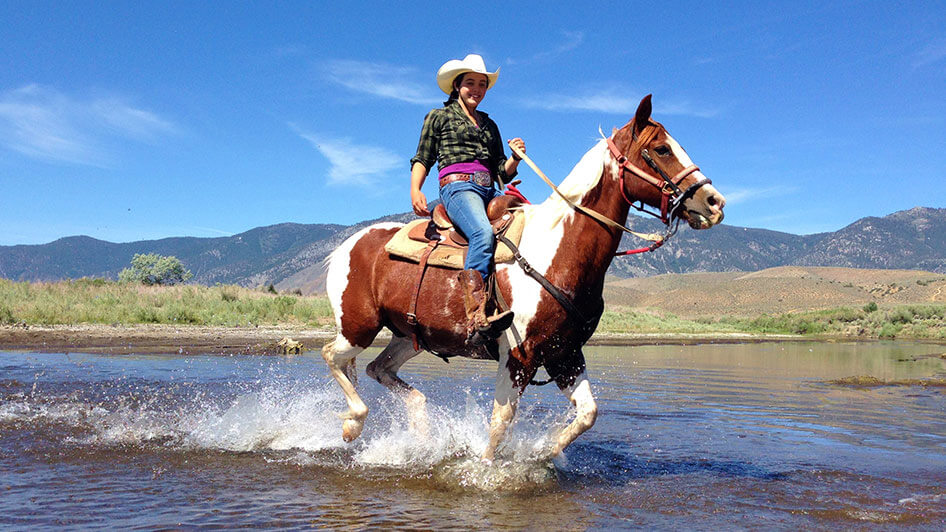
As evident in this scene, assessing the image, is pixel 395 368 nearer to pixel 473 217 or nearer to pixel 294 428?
pixel 294 428

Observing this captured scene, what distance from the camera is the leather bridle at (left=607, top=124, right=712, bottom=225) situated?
528 cm

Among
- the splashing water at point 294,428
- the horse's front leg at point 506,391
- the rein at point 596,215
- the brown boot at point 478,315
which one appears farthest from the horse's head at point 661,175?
the splashing water at point 294,428

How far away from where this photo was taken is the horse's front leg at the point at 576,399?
18.8 feet

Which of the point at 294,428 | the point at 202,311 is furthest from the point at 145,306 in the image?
the point at 294,428

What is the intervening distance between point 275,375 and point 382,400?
12.9ft

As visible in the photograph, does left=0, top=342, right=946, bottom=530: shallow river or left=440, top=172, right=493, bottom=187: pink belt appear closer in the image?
left=0, top=342, right=946, bottom=530: shallow river

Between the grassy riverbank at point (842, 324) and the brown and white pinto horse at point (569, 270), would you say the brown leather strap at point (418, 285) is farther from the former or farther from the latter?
the grassy riverbank at point (842, 324)

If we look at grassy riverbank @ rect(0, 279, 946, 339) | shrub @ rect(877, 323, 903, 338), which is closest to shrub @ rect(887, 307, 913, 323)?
grassy riverbank @ rect(0, 279, 946, 339)

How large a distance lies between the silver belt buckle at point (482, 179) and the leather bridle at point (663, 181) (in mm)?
1277

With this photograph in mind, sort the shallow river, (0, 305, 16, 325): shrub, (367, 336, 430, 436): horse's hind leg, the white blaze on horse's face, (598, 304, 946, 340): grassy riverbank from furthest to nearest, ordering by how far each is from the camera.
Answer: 1. (598, 304, 946, 340): grassy riverbank
2. (0, 305, 16, 325): shrub
3. (367, 336, 430, 436): horse's hind leg
4. the white blaze on horse's face
5. the shallow river

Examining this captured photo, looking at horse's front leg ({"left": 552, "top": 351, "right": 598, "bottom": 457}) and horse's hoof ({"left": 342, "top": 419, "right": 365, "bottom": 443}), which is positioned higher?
horse's front leg ({"left": 552, "top": 351, "right": 598, "bottom": 457})

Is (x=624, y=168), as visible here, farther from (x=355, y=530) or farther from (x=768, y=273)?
(x=768, y=273)

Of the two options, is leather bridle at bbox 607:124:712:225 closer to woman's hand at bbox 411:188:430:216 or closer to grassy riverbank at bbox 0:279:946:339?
woman's hand at bbox 411:188:430:216

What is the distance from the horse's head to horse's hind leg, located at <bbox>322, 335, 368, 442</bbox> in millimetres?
3330
